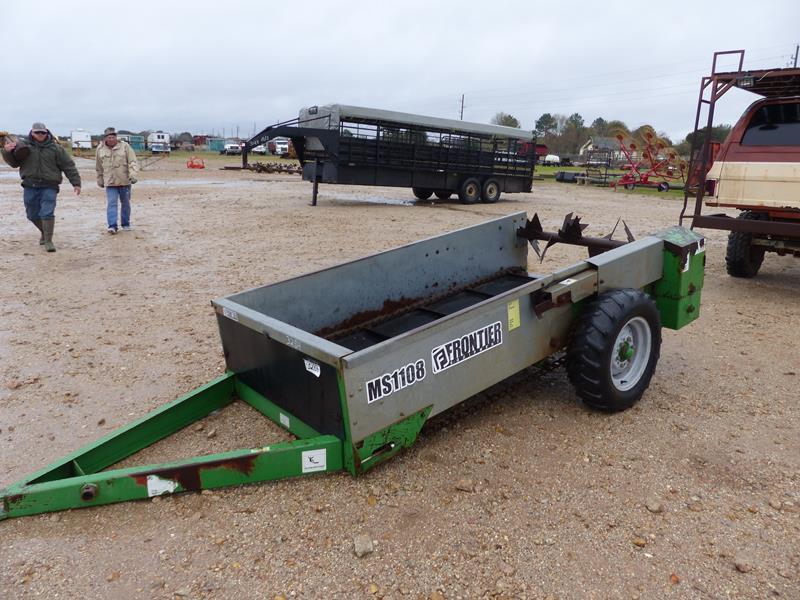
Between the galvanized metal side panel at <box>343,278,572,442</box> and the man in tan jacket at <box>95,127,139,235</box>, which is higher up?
the man in tan jacket at <box>95,127,139,235</box>

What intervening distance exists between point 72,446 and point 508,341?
7.84 ft

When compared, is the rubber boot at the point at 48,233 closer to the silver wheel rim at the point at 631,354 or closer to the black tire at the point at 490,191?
the silver wheel rim at the point at 631,354

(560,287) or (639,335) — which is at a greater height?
(560,287)

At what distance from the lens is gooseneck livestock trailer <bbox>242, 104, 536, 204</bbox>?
13.2 metres

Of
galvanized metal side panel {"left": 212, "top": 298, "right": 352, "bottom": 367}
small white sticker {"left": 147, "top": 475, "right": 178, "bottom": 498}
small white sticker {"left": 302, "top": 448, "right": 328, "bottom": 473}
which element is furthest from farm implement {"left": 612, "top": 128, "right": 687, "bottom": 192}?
small white sticker {"left": 147, "top": 475, "right": 178, "bottom": 498}

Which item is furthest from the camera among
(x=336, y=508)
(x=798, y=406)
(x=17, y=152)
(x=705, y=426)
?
(x=17, y=152)

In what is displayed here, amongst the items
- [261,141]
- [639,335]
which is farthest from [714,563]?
[261,141]

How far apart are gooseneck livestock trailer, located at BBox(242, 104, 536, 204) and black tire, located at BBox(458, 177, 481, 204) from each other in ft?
0.09

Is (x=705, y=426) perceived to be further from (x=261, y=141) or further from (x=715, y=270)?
(x=261, y=141)

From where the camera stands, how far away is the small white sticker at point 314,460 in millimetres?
2654

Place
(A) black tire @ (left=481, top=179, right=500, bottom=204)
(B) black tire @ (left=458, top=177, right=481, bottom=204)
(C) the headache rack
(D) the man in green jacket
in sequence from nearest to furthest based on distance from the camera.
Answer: (C) the headache rack → (D) the man in green jacket → (B) black tire @ (left=458, top=177, right=481, bottom=204) → (A) black tire @ (left=481, top=179, right=500, bottom=204)

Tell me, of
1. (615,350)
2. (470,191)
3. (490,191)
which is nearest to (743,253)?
(615,350)

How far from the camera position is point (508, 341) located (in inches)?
120

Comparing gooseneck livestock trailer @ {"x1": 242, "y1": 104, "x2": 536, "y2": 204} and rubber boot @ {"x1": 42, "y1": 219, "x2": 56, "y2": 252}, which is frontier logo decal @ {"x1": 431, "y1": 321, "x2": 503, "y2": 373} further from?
gooseneck livestock trailer @ {"x1": 242, "y1": 104, "x2": 536, "y2": 204}
